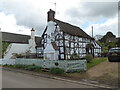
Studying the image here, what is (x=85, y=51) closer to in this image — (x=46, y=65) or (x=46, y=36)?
(x=46, y=36)

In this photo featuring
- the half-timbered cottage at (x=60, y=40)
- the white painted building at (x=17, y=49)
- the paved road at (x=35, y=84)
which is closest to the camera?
the paved road at (x=35, y=84)

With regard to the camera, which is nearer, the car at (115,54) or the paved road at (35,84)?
the paved road at (35,84)

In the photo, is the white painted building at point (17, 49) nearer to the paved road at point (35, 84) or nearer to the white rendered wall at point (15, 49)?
the white rendered wall at point (15, 49)

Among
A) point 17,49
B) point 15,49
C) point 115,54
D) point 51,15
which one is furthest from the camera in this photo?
point 17,49

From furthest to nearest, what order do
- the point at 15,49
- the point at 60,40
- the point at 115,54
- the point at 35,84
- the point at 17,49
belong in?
the point at 17,49 → the point at 15,49 → the point at 60,40 → the point at 115,54 → the point at 35,84

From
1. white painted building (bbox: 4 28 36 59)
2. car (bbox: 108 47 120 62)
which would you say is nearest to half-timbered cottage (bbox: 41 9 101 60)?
white painted building (bbox: 4 28 36 59)

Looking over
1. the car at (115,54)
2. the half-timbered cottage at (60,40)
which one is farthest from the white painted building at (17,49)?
the car at (115,54)

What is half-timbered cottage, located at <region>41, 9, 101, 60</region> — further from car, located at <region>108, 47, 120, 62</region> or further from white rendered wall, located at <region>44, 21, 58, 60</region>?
car, located at <region>108, 47, 120, 62</region>

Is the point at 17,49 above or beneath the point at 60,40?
beneath

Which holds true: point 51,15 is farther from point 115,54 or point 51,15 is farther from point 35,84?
point 35,84

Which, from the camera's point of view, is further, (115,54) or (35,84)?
(115,54)

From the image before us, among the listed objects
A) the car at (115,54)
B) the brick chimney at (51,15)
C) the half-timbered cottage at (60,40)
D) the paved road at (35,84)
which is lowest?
the paved road at (35,84)

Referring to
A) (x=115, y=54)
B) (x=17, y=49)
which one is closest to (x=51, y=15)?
(x=17, y=49)

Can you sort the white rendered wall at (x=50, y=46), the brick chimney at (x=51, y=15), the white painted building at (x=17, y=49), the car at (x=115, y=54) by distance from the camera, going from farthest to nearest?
the white painted building at (x=17, y=49) < the brick chimney at (x=51, y=15) < the white rendered wall at (x=50, y=46) < the car at (x=115, y=54)
